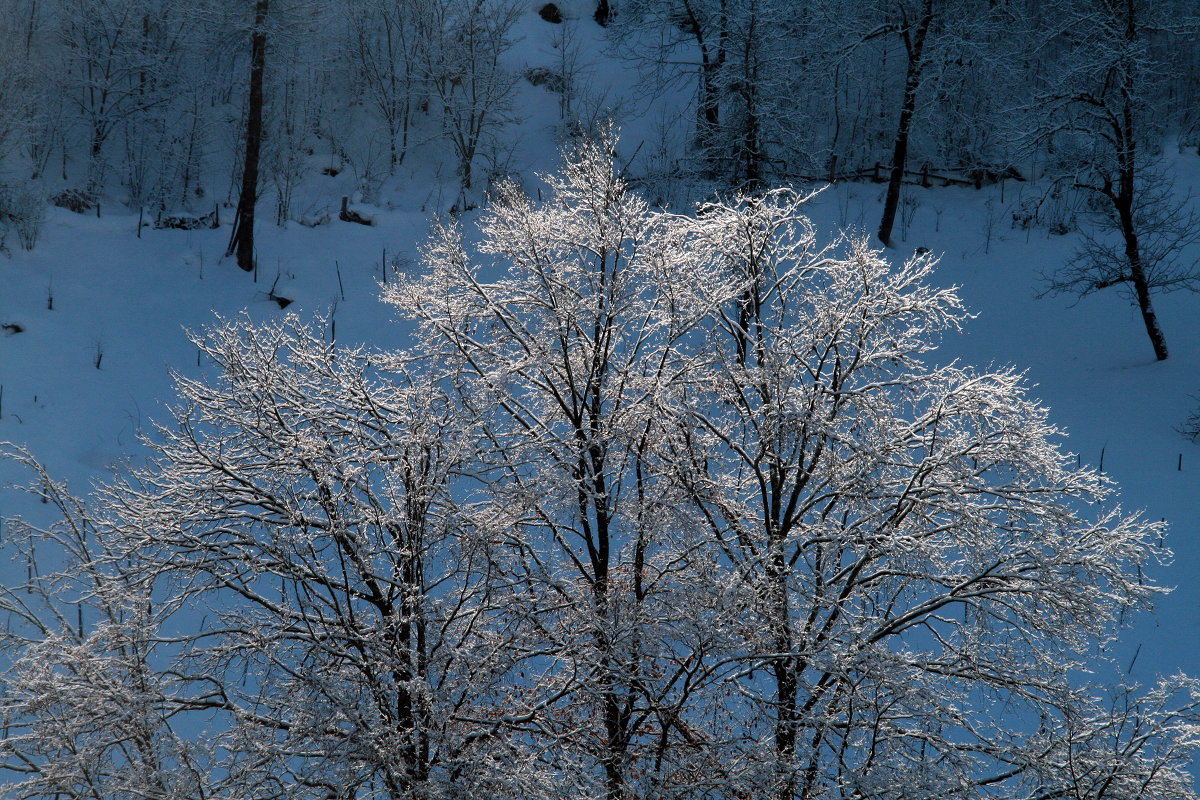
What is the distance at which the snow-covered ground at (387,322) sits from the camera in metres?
13.2

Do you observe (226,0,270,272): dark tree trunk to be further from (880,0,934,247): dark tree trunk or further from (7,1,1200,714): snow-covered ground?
(880,0,934,247): dark tree trunk

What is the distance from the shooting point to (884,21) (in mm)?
21281

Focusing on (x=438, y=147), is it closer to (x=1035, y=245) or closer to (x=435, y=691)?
(x=1035, y=245)

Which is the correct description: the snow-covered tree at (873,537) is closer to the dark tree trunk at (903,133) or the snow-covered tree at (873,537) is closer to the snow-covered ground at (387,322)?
the snow-covered ground at (387,322)

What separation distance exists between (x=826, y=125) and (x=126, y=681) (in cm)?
2026

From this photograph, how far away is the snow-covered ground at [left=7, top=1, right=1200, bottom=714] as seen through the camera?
13.2 m

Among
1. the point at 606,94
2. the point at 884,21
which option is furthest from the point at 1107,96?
the point at 606,94

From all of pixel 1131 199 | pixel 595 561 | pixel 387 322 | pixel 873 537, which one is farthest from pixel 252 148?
pixel 1131 199

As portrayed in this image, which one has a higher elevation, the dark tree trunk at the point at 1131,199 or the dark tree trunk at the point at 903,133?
the dark tree trunk at the point at 903,133

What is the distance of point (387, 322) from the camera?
54.9ft

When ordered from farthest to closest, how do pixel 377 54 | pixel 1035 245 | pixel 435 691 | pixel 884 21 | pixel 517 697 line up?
pixel 377 54, pixel 884 21, pixel 1035 245, pixel 517 697, pixel 435 691

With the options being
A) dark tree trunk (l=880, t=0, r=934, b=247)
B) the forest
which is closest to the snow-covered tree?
the forest


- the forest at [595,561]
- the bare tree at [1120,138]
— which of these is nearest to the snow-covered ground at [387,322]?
the forest at [595,561]

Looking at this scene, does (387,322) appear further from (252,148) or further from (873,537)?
(873,537)
